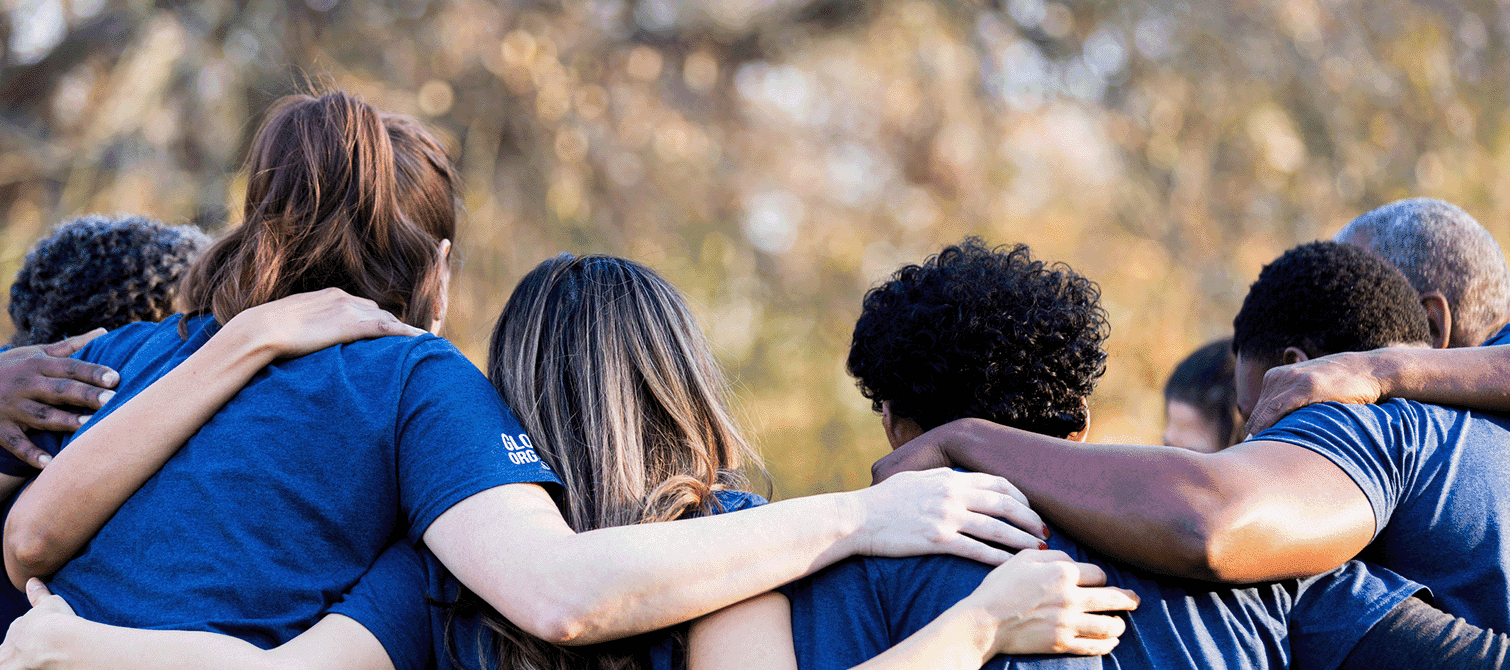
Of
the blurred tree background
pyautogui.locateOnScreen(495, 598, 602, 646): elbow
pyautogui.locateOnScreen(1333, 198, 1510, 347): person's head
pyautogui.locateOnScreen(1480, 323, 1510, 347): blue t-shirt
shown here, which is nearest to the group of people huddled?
pyautogui.locateOnScreen(495, 598, 602, 646): elbow

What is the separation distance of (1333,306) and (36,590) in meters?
2.97

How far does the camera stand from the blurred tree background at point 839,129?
7.30 m

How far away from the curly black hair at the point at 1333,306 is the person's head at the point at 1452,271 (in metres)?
0.48

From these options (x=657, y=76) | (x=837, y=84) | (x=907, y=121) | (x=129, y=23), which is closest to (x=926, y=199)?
(x=907, y=121)

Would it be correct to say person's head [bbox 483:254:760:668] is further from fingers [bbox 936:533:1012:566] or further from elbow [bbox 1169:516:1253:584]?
elbow [bbox 1169:516:1253:584]

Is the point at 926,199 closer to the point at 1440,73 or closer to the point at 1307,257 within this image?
the point at 1440,73

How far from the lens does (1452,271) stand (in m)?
3.11

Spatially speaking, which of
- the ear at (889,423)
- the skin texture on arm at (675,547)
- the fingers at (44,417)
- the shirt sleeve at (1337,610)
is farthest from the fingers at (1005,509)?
the fingers at (44,417)

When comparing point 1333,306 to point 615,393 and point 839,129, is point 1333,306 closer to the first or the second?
point 615,393

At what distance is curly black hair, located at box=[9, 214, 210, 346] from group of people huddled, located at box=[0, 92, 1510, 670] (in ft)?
1.60

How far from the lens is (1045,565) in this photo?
6.43 ft

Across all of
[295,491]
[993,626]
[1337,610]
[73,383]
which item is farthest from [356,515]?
[1337,610]

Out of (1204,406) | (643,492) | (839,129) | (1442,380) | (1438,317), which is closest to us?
(643,492)

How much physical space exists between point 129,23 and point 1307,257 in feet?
24.7
